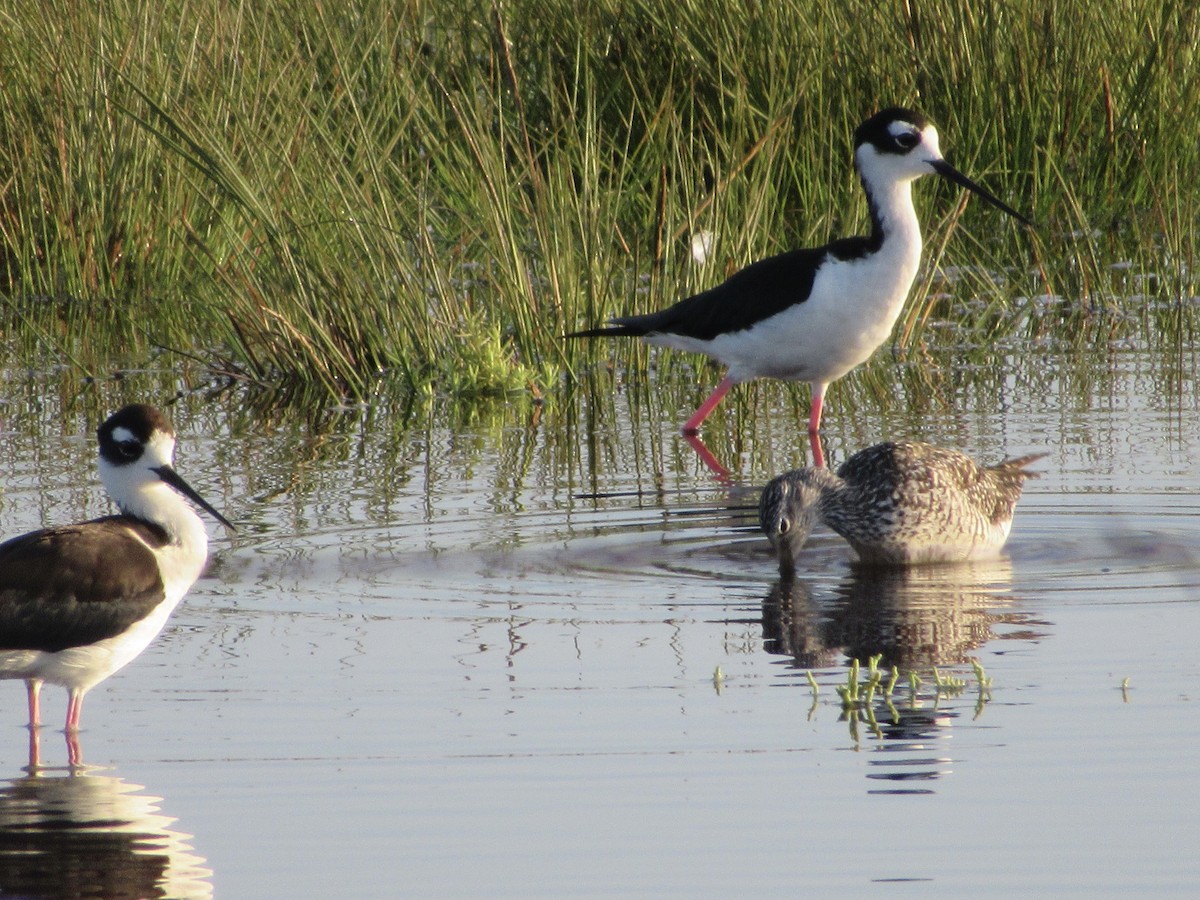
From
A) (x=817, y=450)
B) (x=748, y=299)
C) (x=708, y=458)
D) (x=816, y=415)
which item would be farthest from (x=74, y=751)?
(x=816, y=415)

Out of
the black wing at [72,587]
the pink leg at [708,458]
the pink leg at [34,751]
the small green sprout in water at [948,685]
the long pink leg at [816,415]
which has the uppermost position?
the long pink leg at [816,415]

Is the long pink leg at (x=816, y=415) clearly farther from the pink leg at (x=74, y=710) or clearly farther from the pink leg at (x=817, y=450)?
the pink leg at (x=74, y=710)

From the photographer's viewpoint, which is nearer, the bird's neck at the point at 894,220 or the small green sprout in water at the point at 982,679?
the small green sprout in water at the point at 982,679

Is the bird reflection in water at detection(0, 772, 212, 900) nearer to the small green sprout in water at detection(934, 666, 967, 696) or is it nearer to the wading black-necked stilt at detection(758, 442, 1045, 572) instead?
the small green sprout in water at detection(934, 666, 967, 696)

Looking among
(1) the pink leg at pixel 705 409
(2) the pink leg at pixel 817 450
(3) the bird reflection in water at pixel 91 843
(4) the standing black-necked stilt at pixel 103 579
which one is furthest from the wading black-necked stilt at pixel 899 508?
(3) the bird reflection in water at pixel 91 843

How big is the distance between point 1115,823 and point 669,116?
714 centimetres

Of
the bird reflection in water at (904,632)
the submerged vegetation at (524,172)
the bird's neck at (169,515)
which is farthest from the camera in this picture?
the submerged vegetation at (524,172)

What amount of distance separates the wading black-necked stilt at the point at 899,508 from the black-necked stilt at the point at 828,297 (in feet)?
6.27

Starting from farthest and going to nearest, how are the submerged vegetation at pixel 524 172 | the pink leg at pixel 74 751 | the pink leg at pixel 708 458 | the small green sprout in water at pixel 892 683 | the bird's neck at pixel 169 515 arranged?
1. the submerged vegetation at pixel 524 172
2. the pink leg at pixel 708 458
3. the bird's neck at pixel 169 515
4. the small green sprout in water at pixel 892 683
5. the pink leg at pixel 74 751

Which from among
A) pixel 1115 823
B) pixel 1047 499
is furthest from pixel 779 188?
pixel 1115 823

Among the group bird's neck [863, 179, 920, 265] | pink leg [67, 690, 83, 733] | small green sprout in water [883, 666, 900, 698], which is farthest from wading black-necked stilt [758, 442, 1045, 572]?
pink leg [67, 690, 83, 733]

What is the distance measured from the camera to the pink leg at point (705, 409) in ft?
31.5

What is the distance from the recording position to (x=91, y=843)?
4.39 m

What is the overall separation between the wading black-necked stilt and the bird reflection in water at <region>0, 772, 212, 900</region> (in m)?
2.89
